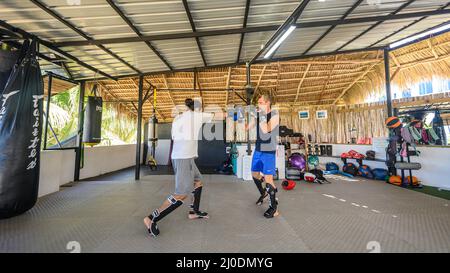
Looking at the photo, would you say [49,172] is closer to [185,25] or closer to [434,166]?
[185,25]

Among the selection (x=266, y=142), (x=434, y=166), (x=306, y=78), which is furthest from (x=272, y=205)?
(x=306, y=78)

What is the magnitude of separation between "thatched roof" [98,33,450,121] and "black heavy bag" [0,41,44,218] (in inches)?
→ 192

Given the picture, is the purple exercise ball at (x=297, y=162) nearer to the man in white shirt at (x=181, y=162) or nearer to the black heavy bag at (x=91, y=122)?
the man in white shirt at (x=181, y=162)

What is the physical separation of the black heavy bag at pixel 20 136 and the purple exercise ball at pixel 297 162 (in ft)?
20.9

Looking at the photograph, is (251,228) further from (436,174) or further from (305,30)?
(436,174)

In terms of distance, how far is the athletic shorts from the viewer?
3.10m

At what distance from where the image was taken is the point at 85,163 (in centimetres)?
605

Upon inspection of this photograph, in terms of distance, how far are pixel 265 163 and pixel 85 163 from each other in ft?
19.5

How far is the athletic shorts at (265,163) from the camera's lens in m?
3.10

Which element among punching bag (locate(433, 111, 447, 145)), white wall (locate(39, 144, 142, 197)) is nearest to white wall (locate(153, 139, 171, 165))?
white wall (locate(39, 144, 142, 197))

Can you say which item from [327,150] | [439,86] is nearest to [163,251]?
[327,150]

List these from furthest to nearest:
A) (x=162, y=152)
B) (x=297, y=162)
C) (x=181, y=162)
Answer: (x=162, y=152)
(x=297, y=162)
(x=181, y=162)

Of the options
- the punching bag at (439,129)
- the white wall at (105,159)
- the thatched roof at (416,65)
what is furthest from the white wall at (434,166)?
the white wall at (105,159)

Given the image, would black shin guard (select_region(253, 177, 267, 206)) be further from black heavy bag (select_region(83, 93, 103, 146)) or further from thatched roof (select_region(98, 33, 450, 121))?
thatched roof (select_region(98, 33, 450, 121))
